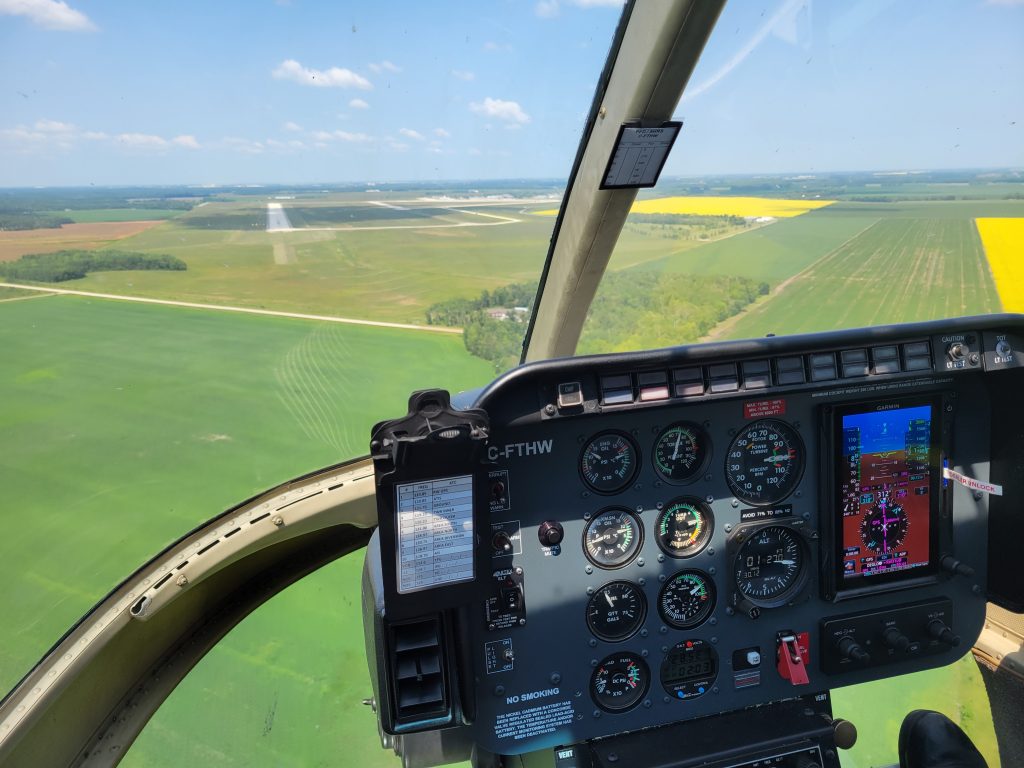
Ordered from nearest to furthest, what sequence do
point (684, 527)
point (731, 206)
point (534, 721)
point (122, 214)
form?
point (122, 214) → point (534, 721) → point (684, 527) → point (731, 206)

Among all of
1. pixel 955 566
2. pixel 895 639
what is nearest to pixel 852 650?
pixel 895 639

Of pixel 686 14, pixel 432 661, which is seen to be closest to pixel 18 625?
pixel 432 661

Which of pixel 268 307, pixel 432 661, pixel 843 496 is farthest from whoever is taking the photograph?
pixel 843 496

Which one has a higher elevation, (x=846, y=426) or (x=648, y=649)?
(x=846, y=426)

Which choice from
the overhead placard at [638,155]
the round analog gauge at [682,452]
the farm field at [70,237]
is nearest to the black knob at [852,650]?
the round analog gauge at [682,452]

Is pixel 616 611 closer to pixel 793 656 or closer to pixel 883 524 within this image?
pixel 793 656

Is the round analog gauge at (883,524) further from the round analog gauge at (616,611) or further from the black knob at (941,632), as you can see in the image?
the round analog gauge at (616,611)

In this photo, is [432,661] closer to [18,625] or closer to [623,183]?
[18,625]
